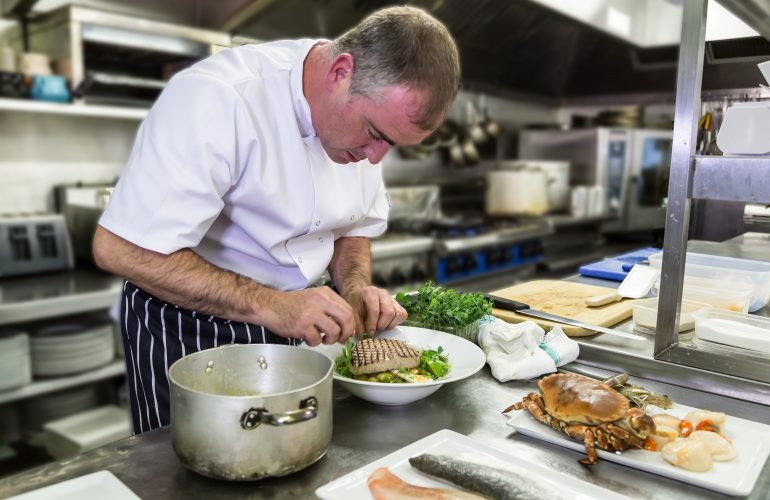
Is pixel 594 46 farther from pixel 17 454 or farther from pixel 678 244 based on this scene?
pixel 17 454

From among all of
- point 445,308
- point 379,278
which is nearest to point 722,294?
point 445,308

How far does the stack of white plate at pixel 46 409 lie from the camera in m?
3.16

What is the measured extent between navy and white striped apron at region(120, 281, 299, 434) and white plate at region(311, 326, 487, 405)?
0.31 meters

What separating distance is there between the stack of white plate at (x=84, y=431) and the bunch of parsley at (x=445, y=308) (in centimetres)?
211

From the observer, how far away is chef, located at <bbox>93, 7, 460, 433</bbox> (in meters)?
1.29

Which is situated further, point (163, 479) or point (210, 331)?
point (210, 331)

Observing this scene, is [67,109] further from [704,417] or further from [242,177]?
[704,417]

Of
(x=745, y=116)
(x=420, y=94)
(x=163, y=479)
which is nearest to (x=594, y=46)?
(x=745, y=116)

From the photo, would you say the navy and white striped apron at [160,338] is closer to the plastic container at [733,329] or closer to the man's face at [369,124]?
the man's face at [369,124]

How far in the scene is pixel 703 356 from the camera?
140 centimetres

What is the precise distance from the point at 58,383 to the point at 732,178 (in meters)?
2.88

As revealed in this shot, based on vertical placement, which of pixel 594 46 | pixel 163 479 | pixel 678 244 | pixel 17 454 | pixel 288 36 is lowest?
pixel 17 454

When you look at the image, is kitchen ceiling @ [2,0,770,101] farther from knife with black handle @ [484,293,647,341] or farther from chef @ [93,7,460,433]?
chef @ [93,7,460,433]

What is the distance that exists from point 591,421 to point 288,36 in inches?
142
